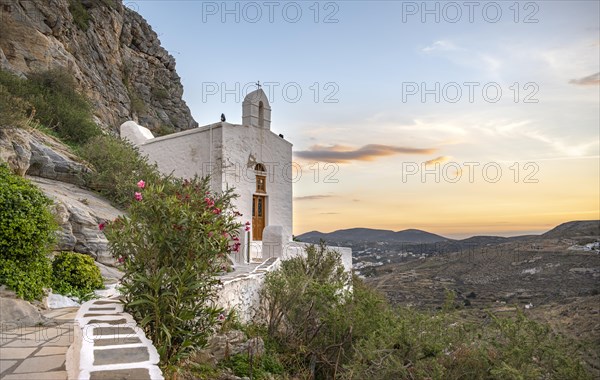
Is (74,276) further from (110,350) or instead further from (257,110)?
(257,110)

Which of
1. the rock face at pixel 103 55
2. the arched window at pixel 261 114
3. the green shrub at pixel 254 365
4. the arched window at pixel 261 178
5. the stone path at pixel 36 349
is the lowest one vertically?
the green shrub at pixel 254 365

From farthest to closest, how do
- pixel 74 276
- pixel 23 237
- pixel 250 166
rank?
pixel 250 166 < pixel 74 276 < pixel 23 237

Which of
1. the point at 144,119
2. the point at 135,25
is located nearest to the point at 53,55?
the point at 144,119

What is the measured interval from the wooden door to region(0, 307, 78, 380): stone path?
982cm

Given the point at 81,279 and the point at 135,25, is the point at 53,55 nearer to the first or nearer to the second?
the point at 135,25

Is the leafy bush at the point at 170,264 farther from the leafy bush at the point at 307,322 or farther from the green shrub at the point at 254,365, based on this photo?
the leafy bush at the point at 307,322

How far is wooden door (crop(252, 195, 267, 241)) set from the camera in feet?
54.3

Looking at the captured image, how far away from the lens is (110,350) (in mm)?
3830

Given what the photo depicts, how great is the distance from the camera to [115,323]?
15.2ft

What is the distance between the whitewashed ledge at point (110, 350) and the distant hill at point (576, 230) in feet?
72.5

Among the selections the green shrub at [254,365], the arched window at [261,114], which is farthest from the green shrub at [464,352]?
the arched window at [261,114]

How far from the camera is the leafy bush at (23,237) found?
7.12 meters

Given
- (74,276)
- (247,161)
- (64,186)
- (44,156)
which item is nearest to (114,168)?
(64,186)

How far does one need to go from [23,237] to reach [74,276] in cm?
171
